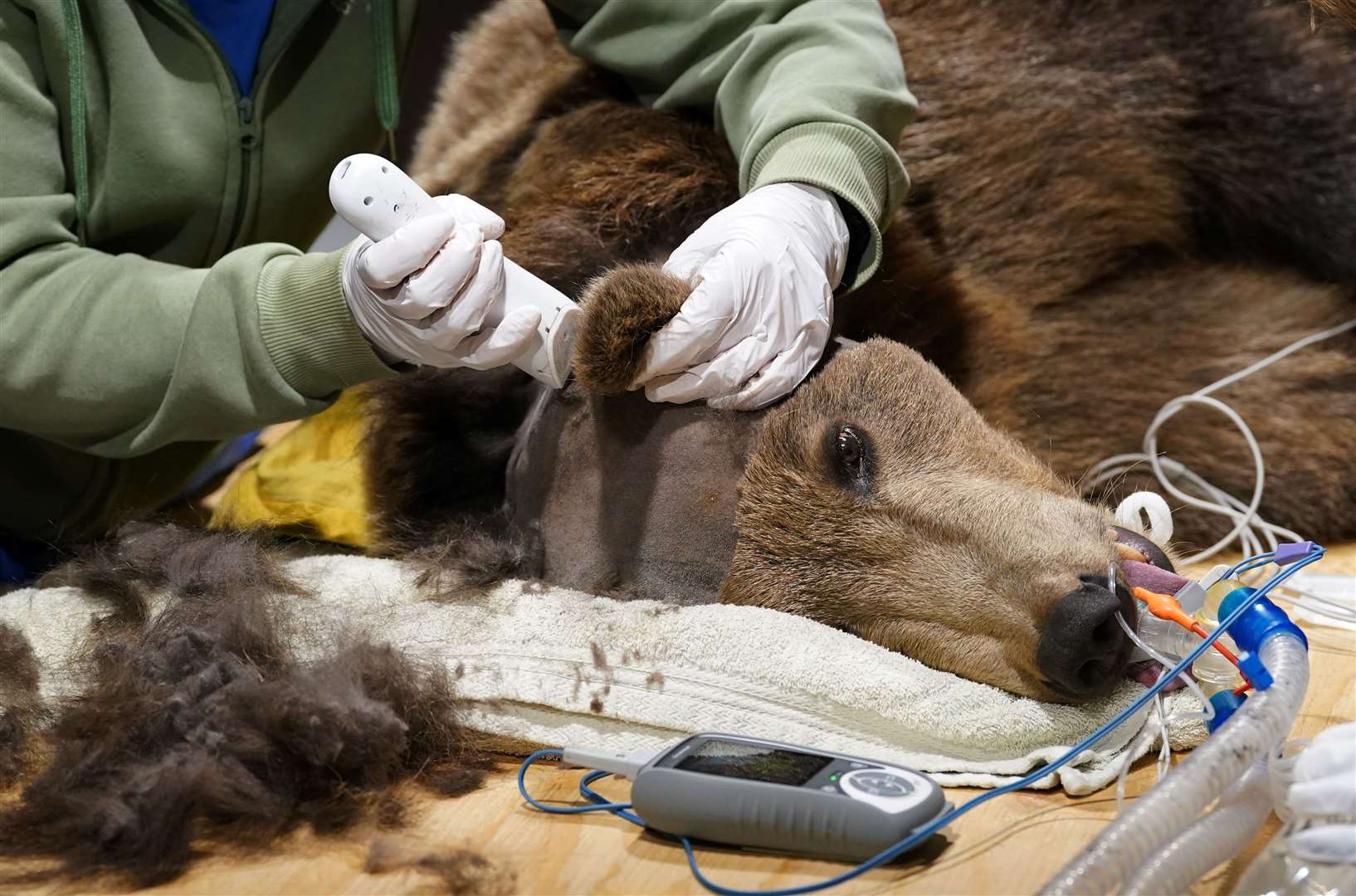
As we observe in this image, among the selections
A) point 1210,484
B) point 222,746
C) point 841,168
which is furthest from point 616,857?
point 1210,484

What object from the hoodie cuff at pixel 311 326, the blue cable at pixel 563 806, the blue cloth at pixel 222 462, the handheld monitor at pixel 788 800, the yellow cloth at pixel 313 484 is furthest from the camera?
the blue cloth at pixel 222 462

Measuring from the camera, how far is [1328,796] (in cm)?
87

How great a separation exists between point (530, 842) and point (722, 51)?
1066 mm

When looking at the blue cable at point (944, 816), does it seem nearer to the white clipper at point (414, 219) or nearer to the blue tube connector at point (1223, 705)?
the blue tube connector at point (1223, 705)

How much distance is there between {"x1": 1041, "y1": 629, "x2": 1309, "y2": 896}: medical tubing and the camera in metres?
0.85

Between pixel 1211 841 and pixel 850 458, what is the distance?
500 millimetres

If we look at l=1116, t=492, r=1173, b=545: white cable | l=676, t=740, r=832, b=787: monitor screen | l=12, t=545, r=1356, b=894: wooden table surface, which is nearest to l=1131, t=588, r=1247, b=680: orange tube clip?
l=12, t=545, r=1356, b=894: wooden table surface

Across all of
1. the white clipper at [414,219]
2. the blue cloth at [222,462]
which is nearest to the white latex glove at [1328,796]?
the white clipper at [414,219]

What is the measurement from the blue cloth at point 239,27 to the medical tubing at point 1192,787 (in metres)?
1.37

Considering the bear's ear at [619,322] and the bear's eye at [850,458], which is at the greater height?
the bear's ear at [619,322]

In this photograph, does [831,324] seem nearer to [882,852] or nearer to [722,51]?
[722,51]

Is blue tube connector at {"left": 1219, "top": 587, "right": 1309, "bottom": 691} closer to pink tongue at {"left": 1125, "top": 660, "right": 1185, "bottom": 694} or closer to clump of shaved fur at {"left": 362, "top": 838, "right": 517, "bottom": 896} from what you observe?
pink tongue at {"left": 1125, "top": 660, "right": 1185, "bottom": 694}

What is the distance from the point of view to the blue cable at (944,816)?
95 centimetres

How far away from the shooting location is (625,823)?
3.51 ft
